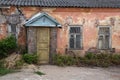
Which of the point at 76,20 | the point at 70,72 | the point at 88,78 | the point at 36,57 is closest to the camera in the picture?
Result: the point at 88,78

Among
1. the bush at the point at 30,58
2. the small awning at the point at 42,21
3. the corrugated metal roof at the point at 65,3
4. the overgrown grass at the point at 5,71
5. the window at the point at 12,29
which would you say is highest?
the corrugated metal roof at the point at 65,3

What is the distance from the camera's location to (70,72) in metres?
14.0

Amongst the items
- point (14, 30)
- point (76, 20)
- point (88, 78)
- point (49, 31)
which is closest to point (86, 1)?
point (76, 20)

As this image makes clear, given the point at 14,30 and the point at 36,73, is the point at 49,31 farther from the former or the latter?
the point at 36,73

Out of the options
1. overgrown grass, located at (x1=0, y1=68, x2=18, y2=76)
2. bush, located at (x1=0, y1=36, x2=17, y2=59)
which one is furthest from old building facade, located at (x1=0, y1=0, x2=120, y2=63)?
overgrown grass, located at (x1=0, y1=68, x2=18, y2=76)

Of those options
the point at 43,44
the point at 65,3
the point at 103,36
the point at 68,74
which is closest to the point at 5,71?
the point at 68,74

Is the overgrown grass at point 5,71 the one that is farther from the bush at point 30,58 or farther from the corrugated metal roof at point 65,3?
the corrugated metal roof at point 65,3

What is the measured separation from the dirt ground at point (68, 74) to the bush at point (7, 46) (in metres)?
1.89

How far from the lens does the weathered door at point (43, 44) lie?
1595 cm

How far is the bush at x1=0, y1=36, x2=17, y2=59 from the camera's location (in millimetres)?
15241

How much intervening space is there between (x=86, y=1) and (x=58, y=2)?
1.71m

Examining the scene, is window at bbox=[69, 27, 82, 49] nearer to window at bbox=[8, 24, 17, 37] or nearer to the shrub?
the shrub

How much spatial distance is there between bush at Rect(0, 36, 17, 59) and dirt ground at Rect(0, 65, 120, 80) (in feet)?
A: 6.20

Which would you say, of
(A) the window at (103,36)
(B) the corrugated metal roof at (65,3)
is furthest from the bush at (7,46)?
(A) the window at (103,36)
